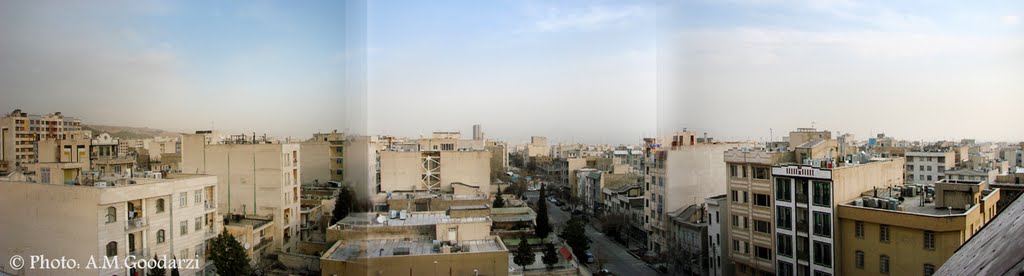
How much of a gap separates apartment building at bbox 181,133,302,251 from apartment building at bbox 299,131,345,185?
1.6 inches

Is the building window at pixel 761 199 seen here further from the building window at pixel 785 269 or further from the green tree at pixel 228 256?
the green tree at pixel 228 256

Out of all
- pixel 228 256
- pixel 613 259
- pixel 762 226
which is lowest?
pixel 613 259

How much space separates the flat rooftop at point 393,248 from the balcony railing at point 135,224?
68 centimetres

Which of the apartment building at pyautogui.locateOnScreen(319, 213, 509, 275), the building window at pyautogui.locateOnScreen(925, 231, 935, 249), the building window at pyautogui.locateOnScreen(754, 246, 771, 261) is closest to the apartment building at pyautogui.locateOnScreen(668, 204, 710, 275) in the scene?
the building window at pyautogui.locateOnScreen(754, 246, 771, 261)

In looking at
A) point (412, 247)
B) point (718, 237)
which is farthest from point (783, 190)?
point (412, 247)

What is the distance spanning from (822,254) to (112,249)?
401 cm

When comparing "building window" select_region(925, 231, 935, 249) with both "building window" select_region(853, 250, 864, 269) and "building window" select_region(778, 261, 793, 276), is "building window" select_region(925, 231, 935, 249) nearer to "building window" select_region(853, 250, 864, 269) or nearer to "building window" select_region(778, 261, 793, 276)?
"building window" select_region(853, 250, 864, 269)

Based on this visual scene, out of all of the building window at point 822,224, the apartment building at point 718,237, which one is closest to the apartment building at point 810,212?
the building window at point 822,224

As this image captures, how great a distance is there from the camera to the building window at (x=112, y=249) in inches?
65.8

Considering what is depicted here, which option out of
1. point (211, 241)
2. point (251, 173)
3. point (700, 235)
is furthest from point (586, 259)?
point (211, 241)

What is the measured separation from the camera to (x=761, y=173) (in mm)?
4340

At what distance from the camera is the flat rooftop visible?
8.21ft

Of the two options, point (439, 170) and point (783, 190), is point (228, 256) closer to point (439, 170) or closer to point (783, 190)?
point (783, 190)

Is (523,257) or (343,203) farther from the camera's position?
(523,257)
